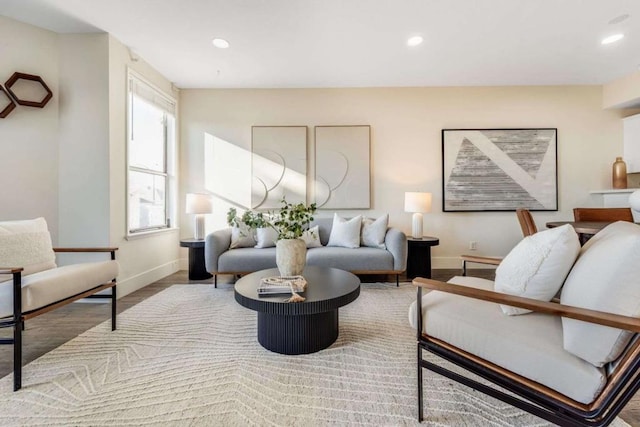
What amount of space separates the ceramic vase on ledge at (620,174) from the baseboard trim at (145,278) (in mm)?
6179

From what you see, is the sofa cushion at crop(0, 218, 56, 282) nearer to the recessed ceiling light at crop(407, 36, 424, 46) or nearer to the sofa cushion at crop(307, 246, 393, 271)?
the sofa cushion at crop(307, 246, 393, 271)

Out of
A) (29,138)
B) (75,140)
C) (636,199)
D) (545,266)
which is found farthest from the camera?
(75,140)

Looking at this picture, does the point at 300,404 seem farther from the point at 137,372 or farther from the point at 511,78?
the point at 511,78

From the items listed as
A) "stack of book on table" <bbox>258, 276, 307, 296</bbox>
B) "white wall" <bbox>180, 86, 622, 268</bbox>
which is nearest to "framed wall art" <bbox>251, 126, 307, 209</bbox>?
"white wall" <bbox>180, 86, 622, 268</bbox>

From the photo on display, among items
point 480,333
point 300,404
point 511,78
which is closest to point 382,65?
point 511,78

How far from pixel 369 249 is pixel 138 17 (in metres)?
3.22

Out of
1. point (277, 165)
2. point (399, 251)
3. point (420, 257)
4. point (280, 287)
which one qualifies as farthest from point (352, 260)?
point (277, 165)

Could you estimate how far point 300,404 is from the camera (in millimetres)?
1347

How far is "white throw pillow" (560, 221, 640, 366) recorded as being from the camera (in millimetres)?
878

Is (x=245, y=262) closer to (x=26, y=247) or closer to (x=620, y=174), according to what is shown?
(x=26, y=247)

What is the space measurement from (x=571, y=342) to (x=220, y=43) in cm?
351

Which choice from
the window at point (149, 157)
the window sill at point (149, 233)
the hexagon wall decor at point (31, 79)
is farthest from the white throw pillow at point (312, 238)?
the hexagon wall decor at point (31, 79)

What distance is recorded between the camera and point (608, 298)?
92cm

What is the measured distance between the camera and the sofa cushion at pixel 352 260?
310 centimetres
